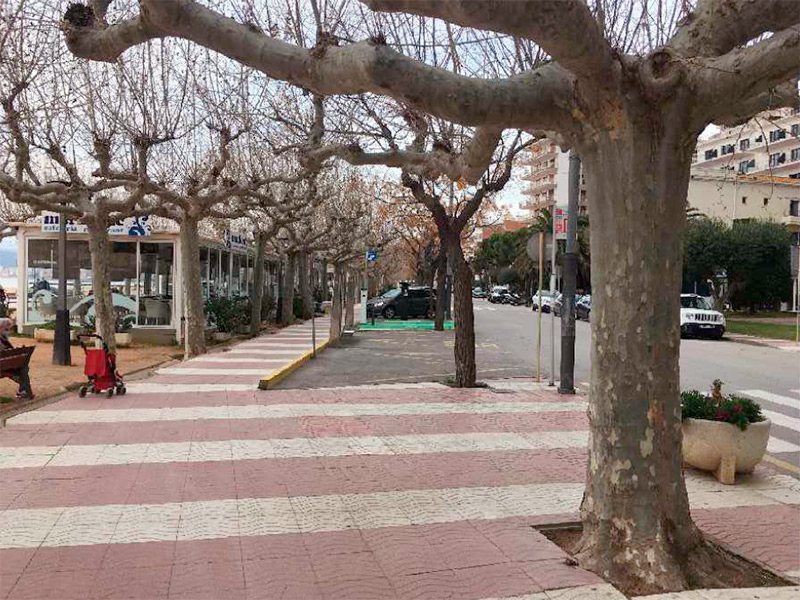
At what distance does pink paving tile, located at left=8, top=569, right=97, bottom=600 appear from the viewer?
12.8 ft

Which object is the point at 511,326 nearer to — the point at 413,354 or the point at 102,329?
the point at 413,354

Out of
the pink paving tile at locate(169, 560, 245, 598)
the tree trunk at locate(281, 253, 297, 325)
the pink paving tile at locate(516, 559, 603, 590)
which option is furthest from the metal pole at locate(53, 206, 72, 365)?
the tree trunk at locate(281, 253, 297, 325)

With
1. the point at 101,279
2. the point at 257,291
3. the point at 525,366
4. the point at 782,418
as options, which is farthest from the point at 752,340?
the point at 101,279

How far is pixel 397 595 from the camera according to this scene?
3984 millimetres

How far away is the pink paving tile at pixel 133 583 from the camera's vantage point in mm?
3928

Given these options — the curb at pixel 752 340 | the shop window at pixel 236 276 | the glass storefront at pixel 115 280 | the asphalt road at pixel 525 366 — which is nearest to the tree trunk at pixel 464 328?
the asphalt road at pixel 525 366

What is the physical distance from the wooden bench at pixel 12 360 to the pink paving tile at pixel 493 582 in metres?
7.71

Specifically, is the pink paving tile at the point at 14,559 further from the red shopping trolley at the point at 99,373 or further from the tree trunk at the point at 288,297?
the tree trunk at the point at 288,297

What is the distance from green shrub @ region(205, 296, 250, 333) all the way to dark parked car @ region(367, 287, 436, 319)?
40.5 feet

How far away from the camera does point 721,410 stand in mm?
6594

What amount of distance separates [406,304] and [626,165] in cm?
3185

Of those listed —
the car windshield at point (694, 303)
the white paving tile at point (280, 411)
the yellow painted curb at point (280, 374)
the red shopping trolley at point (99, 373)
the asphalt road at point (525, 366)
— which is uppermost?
the car windshield at point (694, 303)

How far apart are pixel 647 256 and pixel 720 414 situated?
3.02 metres

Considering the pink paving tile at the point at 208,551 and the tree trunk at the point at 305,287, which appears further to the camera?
the tree trunk at the point at 305,287
